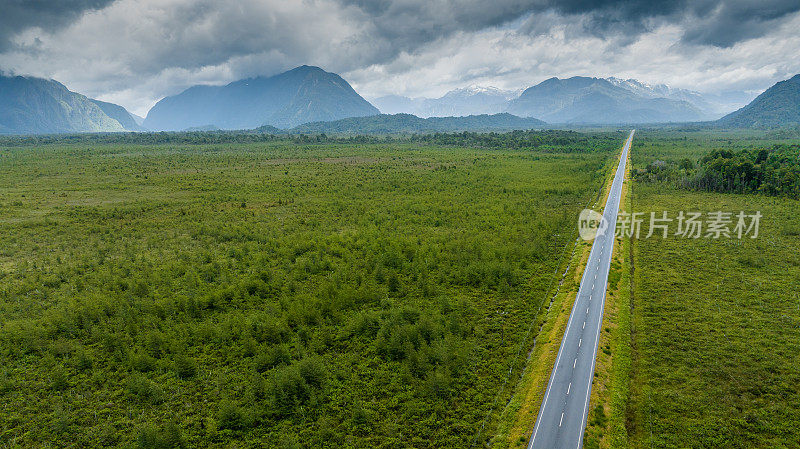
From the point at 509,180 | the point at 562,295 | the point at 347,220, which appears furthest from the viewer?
the point at 509,180

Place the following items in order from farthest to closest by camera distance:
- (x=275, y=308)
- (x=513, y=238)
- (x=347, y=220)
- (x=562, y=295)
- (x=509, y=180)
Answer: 1. (x=509, y=180)
2. (x=347, y=220)
3. (x=513, y=238)
4. (x=562, y=295)
5. (x=275, y=308)

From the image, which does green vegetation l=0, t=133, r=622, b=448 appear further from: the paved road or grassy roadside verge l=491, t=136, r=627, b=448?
the paved road

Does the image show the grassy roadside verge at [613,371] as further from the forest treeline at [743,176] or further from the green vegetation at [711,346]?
the forest treeline at [743,176]

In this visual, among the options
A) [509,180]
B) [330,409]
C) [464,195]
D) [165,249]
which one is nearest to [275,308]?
[330,409]

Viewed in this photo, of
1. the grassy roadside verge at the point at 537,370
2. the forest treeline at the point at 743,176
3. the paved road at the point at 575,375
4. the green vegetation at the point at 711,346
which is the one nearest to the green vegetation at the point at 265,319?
the grassy roadside verge at the point at 537,370

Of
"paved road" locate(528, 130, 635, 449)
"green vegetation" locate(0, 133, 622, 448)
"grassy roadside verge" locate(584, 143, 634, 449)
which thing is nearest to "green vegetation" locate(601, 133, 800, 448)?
"grassy roadside verge" locate(584, 143, 634, 449)

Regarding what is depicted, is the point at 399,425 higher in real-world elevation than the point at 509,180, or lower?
lower

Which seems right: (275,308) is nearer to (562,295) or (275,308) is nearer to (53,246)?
(562,295)

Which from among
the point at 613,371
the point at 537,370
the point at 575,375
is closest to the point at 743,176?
the point at 613,371
